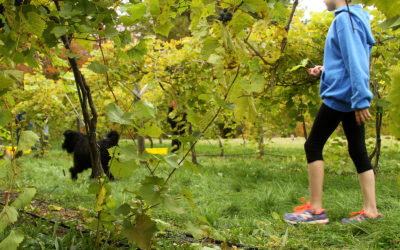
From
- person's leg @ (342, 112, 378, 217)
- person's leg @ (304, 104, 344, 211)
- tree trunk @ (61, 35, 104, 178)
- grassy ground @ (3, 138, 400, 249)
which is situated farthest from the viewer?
person's leg @ (304, 104, 344, 211)

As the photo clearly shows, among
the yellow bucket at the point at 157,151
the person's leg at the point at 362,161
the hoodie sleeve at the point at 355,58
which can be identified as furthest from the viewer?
the person's leg at the point at 362,161

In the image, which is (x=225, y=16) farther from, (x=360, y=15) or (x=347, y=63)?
(x=360, y=15)

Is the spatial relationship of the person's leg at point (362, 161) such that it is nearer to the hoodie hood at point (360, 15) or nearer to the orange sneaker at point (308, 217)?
the orange sneaker at point (308, 217)

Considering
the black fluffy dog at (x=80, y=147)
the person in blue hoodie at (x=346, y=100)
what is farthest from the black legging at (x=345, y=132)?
the black fluffy dog at (x=80, y=147)

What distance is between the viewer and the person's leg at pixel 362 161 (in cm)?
195

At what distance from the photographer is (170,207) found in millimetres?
833

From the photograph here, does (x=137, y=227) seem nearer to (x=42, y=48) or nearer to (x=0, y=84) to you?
(x=0, y=84)

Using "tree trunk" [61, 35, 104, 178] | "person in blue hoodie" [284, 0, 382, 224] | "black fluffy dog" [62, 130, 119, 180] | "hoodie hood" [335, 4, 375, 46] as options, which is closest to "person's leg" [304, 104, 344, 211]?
"person in blue hoodie" [284, 0, 382, 224]

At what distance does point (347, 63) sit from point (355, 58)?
0.21 ft

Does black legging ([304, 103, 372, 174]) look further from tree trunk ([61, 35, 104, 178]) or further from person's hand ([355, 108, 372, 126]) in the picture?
tree trunk ([61, 35, 104, 178])

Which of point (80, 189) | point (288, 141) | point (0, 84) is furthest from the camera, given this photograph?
point (288, 141)

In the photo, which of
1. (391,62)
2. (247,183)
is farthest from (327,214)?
(391,62)

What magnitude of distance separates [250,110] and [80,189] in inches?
116

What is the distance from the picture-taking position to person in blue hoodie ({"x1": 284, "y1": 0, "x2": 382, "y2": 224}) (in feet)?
5.94
